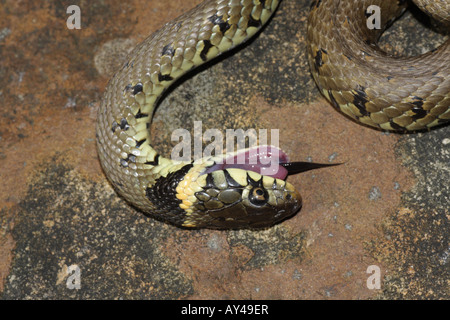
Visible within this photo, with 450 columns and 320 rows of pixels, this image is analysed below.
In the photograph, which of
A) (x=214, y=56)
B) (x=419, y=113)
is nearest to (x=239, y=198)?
(x=214, y=56)

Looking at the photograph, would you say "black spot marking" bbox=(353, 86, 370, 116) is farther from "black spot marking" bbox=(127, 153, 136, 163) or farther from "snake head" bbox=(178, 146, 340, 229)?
"black spot marking" bbox=(127, 153, 136, 163)

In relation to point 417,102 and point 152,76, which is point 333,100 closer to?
point 417,102

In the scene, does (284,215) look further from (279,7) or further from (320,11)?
(279,7)

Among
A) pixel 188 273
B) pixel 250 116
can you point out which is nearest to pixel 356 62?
pixel 250 116

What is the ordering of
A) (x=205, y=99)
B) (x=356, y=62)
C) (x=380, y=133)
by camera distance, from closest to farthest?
1. (x=356, y=62)
2. (x=380, y=133)
3. (x=205, y=99)

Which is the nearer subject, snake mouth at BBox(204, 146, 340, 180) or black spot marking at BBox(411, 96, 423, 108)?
black spot marking at BBox(411, 96, 423, 108)

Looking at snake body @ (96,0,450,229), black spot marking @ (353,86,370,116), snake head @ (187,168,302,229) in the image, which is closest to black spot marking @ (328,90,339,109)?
snake body @ (96,0,450,229)
